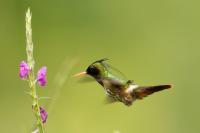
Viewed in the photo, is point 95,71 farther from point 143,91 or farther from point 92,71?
point 143,91

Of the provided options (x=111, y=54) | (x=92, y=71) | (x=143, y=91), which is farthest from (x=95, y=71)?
(x=111, y=54)

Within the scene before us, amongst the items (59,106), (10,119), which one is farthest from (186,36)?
(10,119)

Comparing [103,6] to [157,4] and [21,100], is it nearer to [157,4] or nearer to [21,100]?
[157,4]

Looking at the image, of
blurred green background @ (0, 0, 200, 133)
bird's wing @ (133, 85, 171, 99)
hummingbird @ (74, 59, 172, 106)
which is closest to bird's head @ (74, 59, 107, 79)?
hummingbird @ (74, 59, 172, 106)

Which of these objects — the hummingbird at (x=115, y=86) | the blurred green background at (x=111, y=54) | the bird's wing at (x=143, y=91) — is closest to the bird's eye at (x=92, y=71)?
the hummingbird at (x=115, y=86)

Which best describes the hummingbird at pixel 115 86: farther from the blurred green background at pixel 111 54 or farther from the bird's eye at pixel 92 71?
the blurred green background at pixel 111 54
